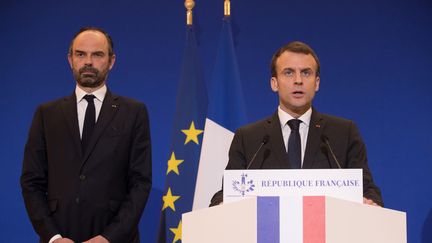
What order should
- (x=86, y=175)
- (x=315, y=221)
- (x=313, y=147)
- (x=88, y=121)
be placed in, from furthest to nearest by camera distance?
(x=88, y=121) < (x=86, y=175) < (x=313, y=147) < (x=315, y=221)

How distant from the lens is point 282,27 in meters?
4.41

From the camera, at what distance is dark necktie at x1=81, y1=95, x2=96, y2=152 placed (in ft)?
9.54

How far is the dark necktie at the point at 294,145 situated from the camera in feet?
8.45

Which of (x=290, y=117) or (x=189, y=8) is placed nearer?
(x=290, y=117)

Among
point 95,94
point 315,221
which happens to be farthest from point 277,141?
point 95,94

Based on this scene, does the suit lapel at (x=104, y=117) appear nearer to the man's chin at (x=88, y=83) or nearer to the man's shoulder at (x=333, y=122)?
the man's chin at (x=88, y=83)

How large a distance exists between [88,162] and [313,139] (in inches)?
42.4

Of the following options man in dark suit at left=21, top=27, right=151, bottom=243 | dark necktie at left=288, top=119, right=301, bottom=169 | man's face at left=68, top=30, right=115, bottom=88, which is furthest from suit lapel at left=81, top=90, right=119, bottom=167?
dark necktie at left=288, top=119, right=301, bottom=169

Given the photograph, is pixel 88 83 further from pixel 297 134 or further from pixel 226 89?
pixel 226 89

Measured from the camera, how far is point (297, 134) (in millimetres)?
2660

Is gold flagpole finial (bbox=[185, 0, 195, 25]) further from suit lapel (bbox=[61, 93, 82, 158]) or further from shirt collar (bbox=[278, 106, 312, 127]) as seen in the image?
shirt collar (bbox=[278, 106, 312, 127])

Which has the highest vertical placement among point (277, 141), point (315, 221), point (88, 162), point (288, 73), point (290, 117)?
point (288, 73)

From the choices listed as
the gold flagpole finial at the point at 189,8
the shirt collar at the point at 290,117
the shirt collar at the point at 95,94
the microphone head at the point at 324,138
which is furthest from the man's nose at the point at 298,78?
the gold flagpole finial at the point at 189,8

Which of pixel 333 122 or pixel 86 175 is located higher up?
pixel 333 122
